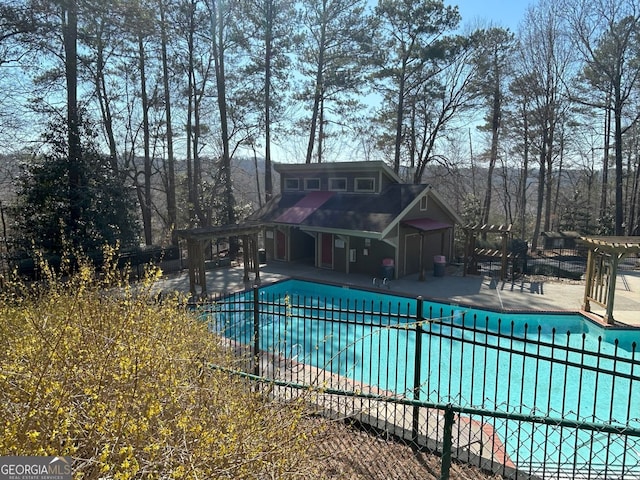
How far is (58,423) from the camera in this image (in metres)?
2.40

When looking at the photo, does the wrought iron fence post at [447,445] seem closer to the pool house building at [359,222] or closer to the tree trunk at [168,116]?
the pool house building at [359,222]

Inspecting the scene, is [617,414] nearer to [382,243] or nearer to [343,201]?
[382,243]

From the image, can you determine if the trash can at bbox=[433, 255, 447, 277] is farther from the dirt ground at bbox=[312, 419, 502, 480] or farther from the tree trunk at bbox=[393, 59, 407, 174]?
the dirt ground at bbox=[312, 419, 502, 480]

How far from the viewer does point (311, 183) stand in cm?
2005

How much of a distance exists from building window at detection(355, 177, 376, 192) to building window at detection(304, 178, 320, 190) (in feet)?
7.75

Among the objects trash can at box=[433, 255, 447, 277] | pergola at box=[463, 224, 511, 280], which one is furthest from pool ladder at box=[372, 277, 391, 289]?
pergola at box=[463, 224, 511, 280]

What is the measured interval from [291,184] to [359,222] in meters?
6.20

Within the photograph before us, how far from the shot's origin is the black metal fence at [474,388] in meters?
3.98

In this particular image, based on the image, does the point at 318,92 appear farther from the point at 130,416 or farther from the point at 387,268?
the point at 130,416

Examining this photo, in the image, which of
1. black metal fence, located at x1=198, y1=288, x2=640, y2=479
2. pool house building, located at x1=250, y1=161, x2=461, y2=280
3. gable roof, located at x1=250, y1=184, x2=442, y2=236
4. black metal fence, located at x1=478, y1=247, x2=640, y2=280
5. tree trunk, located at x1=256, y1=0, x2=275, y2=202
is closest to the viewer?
black metal fence, located at x1=198, y1=288, x2=640, y2=479

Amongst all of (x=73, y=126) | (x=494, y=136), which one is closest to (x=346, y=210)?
(x=73, y=126)

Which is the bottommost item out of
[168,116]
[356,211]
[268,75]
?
[356,211]

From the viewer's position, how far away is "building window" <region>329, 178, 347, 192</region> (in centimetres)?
1866

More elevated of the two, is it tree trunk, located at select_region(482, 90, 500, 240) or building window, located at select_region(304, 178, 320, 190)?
tree trunk, located at select_region(482, 90, 500, 240)
